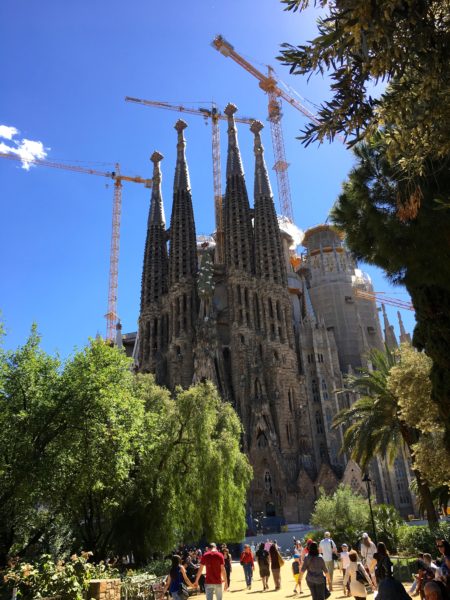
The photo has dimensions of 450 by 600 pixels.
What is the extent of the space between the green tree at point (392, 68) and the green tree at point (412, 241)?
11.9ft

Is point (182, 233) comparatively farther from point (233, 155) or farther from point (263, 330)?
point (263, 330)

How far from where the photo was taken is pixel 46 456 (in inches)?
605

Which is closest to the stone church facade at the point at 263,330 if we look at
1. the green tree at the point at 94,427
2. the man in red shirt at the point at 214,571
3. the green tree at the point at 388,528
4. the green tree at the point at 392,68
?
the green tree at the point at 388,528

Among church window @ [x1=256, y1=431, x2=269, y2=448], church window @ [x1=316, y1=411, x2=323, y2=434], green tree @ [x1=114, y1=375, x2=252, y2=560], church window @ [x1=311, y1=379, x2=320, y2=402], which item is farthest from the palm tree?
church window @ [x1=311, y1=379, x2=320, y2=402]

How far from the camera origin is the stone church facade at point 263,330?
5053cm

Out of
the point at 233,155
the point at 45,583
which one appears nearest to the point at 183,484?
the point at 45,583

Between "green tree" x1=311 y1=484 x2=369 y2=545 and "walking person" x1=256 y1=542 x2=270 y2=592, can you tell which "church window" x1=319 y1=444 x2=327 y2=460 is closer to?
"green tree" x1=311 y1=484 x2=369 y2=545

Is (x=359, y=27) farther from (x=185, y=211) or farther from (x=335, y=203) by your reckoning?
(x=185, y=211)

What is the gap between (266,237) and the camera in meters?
61.3

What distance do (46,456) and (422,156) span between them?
42.0 ft

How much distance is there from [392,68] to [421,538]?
16.9 m

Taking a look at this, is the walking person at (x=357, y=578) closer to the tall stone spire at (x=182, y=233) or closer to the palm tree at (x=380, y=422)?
the palm tree at (x=380, y=422)

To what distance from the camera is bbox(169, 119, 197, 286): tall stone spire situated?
62281 millimetres

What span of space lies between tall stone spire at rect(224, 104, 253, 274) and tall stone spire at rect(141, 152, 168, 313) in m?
9.44
